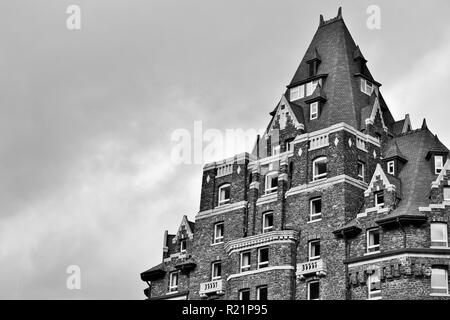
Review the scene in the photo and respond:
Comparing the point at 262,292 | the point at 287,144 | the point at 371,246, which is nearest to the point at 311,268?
the point at 262,292

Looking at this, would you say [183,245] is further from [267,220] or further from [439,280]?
[439,280]

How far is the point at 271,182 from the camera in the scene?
75562mm

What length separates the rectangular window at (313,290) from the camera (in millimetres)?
68375

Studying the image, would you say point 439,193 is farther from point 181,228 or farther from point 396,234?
point 181,228

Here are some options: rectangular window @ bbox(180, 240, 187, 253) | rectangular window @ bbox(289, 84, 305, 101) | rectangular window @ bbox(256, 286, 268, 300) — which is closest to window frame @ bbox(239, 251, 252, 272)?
rectangular window @ bbox(256, 286, 268, 300)

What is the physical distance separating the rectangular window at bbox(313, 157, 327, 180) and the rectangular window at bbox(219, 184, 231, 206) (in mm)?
8216

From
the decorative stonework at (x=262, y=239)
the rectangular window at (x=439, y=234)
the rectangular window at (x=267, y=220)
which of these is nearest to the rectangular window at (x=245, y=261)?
the decorative stonework at (x=262, y=239)

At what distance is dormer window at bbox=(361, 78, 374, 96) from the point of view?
79.9 metres

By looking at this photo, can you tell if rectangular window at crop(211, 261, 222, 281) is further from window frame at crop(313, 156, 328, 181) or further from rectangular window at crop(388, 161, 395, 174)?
rectangular window at crop(388, 161, 395, 174)

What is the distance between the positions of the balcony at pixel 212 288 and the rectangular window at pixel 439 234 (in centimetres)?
1695

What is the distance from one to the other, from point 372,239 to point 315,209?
581 cm
